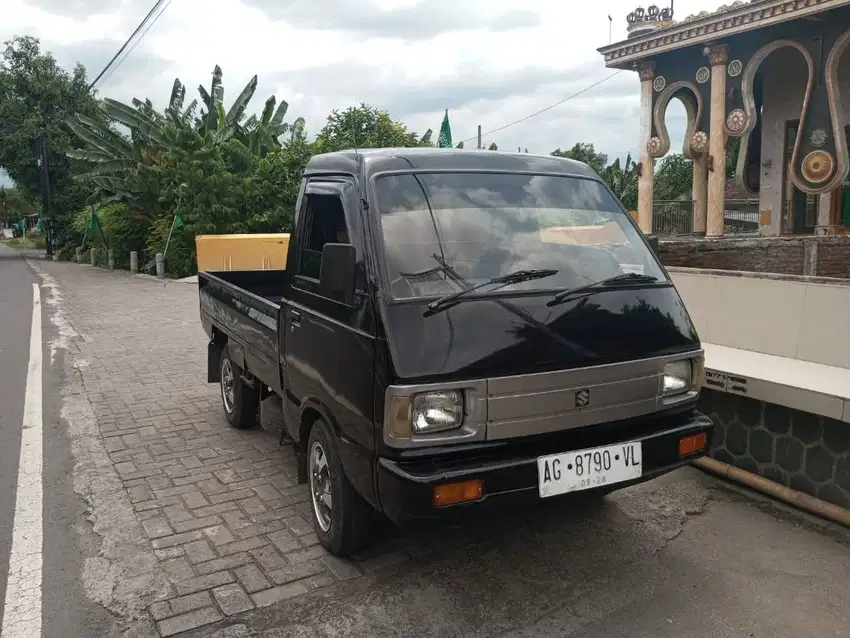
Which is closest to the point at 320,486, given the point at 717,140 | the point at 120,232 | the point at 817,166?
the point at 817,166

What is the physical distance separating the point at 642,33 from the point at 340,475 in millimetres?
17098

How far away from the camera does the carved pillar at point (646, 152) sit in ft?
59.4

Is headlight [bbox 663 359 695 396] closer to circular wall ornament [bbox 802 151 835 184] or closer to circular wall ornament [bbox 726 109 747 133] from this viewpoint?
circular wall ornament [bbox 802 151 835 184]

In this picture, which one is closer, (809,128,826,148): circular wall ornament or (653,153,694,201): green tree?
(809,128,826,148): circular wall ornament

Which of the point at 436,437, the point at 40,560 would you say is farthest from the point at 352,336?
the point at 40,560

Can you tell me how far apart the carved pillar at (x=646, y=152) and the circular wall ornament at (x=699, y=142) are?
133 cm

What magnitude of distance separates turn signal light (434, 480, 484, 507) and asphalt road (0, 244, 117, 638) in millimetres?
1573

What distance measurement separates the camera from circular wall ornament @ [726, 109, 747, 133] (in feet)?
52.4

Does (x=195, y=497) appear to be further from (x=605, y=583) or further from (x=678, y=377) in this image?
(x=678, y=377)

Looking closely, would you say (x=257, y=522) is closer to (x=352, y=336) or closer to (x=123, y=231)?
(x=352, y=336)

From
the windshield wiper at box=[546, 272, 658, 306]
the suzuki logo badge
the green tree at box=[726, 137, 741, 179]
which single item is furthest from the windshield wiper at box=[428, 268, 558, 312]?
the green tree at box=[726, 137, 741, 179]

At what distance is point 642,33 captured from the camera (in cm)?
1741

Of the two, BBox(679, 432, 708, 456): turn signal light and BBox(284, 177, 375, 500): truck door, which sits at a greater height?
BBox(284, 177, 375, 500): truck door

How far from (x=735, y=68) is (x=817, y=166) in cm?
308
